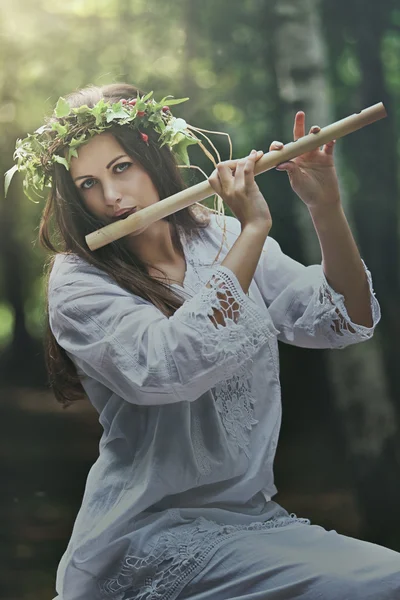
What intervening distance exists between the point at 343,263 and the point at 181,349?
550 mm

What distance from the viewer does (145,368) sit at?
1.74 metres

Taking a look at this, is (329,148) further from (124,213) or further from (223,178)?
(124,213)

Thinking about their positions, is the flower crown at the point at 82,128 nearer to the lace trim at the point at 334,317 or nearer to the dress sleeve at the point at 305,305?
the dress sleeve at the point at 305,305

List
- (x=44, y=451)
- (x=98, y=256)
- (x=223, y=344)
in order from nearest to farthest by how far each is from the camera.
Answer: (x=223, y=344) < (x=98, y=256) < (x=44, y=451)

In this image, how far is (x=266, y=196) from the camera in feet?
9.63

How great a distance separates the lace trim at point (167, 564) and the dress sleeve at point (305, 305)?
21.1 inches

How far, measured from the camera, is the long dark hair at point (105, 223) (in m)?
1.99

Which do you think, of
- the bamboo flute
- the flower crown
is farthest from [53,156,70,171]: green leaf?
the bamboo flute

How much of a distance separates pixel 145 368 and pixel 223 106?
142cm

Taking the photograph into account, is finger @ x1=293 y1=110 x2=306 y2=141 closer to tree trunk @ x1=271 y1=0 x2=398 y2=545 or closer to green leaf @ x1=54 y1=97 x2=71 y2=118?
green leaf @ x1=54 y1=97 x2=71 y2=118

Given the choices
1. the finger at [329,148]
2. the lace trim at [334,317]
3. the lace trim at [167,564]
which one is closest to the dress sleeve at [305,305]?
the lace trim at [334,317]

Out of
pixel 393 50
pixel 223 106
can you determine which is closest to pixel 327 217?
pixel 223 106

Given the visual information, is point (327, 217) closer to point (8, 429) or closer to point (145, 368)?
point (145, 368)

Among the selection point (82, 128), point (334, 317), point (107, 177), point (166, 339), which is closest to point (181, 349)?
point (166, 339)
